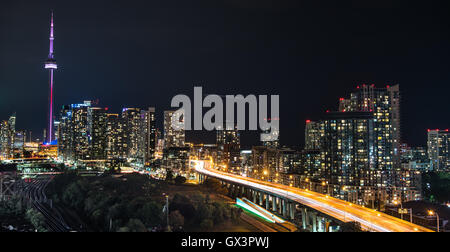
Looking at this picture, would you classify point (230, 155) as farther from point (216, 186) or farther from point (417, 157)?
point (417, 157)

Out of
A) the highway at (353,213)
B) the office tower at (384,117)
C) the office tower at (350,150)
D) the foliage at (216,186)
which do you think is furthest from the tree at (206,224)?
the office tower at (384,117)

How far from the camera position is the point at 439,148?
3888 centimetres

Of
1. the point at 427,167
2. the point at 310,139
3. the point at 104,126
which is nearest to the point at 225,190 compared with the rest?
the point at 310,139

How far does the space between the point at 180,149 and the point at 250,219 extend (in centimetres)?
2415

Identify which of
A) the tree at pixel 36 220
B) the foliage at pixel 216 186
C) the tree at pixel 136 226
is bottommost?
the foliage at pixel 216 186

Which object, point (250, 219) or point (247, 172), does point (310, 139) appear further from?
point (250, 219)

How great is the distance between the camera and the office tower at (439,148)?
38094 millimetres

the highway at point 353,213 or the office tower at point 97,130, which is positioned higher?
the office tower at point 97,130

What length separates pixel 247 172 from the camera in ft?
122

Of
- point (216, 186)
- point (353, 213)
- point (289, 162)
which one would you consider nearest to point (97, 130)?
point (289, 162)

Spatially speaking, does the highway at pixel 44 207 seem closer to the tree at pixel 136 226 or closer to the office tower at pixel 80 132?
the tree at pixel 136 226

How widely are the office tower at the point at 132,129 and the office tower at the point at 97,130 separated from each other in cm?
639

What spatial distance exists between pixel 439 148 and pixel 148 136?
3851cm
